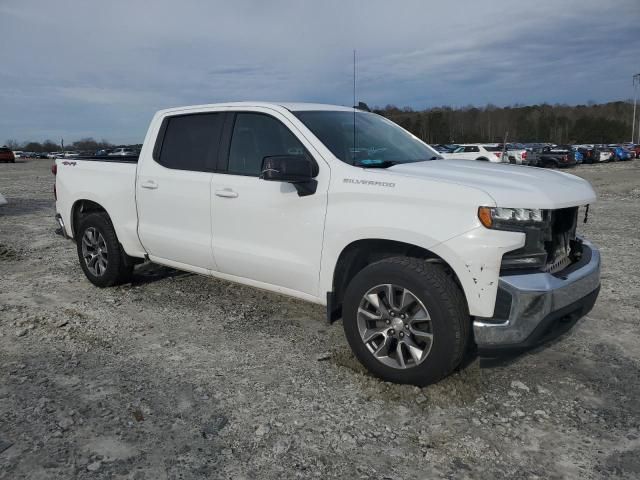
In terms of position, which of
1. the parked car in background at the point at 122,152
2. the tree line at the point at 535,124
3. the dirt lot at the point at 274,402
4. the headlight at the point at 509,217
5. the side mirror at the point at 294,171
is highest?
the tree line at the point at 535,124

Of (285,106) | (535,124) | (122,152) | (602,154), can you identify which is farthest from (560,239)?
(535,124)

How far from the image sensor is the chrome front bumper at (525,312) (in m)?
3.04

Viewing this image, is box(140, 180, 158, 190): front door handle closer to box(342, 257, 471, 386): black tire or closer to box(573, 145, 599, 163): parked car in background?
box(342, 257, 471, 386): black tire

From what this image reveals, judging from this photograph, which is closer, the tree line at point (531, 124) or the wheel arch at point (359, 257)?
the wheel arch at point (359, 257)

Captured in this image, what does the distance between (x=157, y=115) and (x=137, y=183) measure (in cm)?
73

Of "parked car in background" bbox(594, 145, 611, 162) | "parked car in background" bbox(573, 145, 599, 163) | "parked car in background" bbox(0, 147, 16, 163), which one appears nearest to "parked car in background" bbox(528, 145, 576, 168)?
"parked car in background" bbox(573, 145, 599, 163)

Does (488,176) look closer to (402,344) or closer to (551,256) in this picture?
(551,256)

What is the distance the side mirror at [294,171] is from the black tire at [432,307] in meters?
0.78

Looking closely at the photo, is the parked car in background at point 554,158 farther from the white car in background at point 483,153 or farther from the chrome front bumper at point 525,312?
the chrome front bumper at point 525,312

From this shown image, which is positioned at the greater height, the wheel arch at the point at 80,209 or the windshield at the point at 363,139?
the windshield at the point at 363,139

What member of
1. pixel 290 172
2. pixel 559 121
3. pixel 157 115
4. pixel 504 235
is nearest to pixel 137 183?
pixel 157 115

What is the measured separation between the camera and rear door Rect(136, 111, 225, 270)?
15.0 ft

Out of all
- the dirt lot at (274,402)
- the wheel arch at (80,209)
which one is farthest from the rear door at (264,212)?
the wheel arch at (80,209)

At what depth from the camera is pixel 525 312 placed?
3055 millimetres
